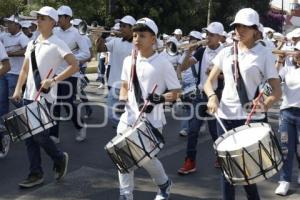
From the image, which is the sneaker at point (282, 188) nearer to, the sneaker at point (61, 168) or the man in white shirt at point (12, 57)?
the sneaker at point (61, 168)

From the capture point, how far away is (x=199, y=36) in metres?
8.24

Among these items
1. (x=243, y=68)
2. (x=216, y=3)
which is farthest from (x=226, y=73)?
(x=216, y=3)

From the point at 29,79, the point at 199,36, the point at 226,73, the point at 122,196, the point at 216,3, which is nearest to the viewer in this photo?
the point at 226,73

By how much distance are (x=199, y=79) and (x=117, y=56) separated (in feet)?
4.11

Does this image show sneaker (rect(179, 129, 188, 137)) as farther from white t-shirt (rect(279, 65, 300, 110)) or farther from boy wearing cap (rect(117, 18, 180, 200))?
boy wearing cap (rect(117, 18, 180, 200))

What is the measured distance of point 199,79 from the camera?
6.40 m

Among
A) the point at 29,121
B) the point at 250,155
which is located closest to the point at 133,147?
the point at 250,155

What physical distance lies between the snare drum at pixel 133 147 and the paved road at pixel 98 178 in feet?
3.32

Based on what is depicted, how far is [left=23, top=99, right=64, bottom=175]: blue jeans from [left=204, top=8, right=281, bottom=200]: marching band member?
185 cm

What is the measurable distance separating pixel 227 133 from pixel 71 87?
3.71m

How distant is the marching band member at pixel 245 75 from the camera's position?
4301mm

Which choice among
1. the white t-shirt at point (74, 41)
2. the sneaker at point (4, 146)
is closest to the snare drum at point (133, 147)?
the sneaker at point (4, 146)

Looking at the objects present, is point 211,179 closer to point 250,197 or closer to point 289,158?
point 289,158

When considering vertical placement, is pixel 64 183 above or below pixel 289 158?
below
